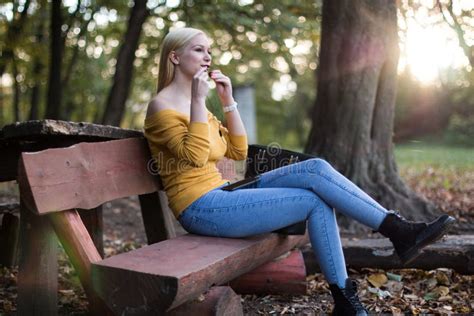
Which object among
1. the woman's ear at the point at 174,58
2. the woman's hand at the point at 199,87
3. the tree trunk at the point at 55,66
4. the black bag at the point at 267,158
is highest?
the tree trunk at the point at 55,66

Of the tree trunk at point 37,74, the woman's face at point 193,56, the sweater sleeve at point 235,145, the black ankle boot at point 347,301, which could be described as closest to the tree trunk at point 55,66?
the tree trunk at point 37,74

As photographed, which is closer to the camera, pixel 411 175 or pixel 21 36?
pixel 411 175

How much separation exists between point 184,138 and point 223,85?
59 centimetres

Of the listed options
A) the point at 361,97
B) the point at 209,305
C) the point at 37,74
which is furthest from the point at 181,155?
the point at 37,74

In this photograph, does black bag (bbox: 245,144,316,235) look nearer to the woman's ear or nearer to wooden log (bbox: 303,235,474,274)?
wooden log (bbox: 303,235,474,274)

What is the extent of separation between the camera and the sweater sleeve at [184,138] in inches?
111

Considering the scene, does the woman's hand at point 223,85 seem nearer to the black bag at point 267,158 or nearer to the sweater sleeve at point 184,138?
the sweater sleeve at point 184,138

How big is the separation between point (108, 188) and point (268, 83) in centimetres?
2436

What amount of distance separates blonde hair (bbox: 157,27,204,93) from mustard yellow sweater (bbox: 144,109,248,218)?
1.06 ft

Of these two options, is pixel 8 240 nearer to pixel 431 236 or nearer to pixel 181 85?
pixel 181 85

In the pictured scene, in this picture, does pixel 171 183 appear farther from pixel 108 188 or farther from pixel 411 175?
pixel 411 175

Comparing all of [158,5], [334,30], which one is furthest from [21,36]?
[334,30]

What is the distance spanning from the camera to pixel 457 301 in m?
3.43

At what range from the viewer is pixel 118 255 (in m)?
2.37
